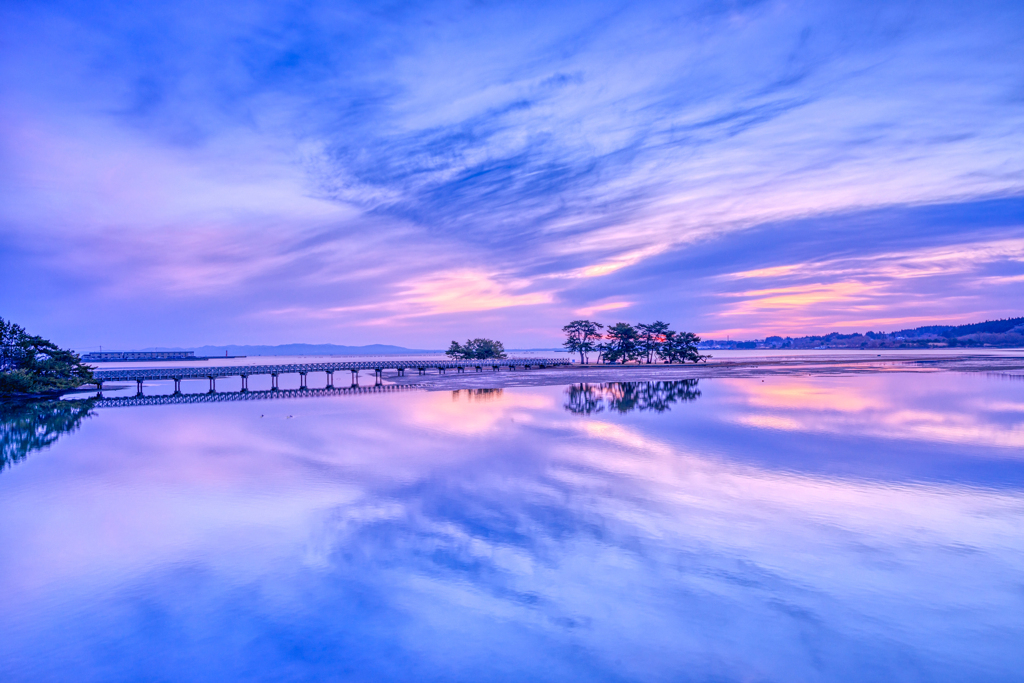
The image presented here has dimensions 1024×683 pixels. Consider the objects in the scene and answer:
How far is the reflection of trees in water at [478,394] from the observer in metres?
48.9

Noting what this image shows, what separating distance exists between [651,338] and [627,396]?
56.7 m

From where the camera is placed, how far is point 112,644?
368 inches

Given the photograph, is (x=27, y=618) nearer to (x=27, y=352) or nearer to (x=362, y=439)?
(x=362, y=439)

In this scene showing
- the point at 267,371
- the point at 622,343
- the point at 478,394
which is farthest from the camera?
the point at 622,343

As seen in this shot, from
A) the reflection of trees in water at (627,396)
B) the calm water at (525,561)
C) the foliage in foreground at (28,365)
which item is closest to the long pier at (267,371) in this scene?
the foliage in foreground at (28,365)

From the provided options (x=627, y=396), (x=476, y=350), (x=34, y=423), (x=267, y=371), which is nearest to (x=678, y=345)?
(x=476, y=350)

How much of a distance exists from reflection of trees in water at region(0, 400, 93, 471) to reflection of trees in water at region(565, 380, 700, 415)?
31.4 metres

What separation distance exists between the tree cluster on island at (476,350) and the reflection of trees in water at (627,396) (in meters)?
48.2

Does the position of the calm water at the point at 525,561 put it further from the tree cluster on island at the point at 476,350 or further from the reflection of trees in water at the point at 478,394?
the tree cluster on island at the point at 476,350

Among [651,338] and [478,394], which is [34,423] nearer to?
[478,394]

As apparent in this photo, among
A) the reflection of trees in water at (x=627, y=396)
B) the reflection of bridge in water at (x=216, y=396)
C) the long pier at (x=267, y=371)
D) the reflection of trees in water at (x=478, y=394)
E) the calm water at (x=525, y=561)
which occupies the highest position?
the long pier at (x=267, y=371)

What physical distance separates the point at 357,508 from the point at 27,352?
56350 mm

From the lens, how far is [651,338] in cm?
10169

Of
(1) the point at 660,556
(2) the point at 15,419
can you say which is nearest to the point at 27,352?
(2) the point at 15,419
